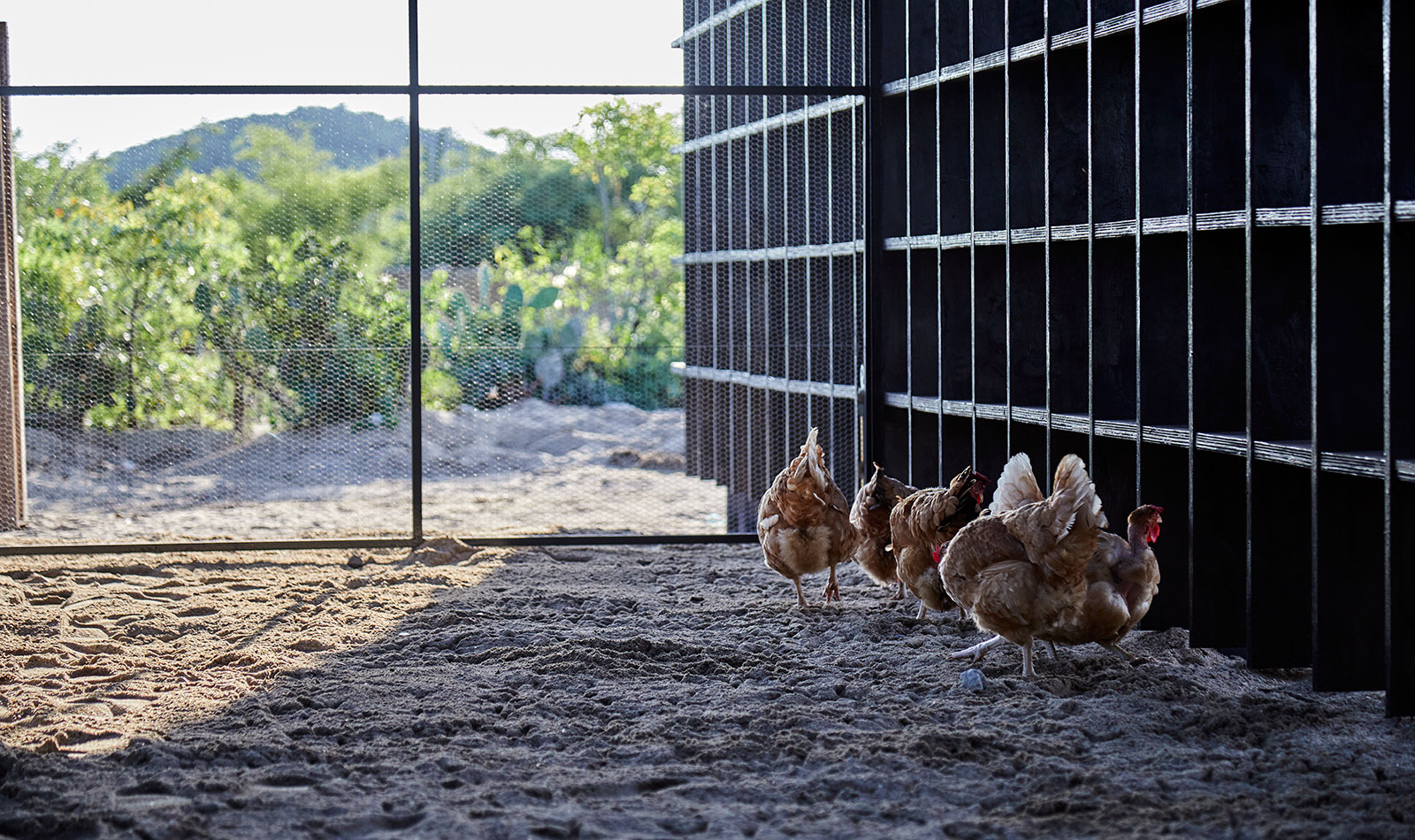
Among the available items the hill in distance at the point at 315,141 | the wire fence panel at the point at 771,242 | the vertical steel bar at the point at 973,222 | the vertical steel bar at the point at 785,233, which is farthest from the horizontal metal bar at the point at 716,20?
the vertical steel bar at the point at 973,222

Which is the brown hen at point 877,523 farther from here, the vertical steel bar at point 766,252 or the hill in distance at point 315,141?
the hill in distance at point 315,141

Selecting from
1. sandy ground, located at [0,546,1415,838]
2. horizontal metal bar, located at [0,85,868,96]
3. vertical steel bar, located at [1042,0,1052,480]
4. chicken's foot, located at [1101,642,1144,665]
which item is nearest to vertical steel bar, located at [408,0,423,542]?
horizontal metal bar, located at [0,85,868,96]

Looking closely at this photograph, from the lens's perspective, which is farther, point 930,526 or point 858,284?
point 858,284

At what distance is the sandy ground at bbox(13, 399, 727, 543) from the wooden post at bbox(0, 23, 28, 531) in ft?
1.03

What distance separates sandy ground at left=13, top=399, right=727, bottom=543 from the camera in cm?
871

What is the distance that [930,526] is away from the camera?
513 centimetres

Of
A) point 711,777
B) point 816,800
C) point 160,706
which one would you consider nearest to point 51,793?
point 160,706

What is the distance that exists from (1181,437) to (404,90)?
445 centimetres

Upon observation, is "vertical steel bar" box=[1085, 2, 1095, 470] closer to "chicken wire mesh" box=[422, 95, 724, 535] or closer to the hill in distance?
"chicken wire mesh" box=[422, 95, 724, 535]

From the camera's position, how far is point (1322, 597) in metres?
4.21

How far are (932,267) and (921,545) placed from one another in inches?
91.2

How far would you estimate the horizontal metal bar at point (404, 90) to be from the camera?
→ 22.3ft

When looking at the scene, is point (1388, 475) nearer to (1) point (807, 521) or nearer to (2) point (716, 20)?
(1) point (807, 521)

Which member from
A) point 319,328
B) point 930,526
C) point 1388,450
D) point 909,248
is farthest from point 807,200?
point 1388,450
